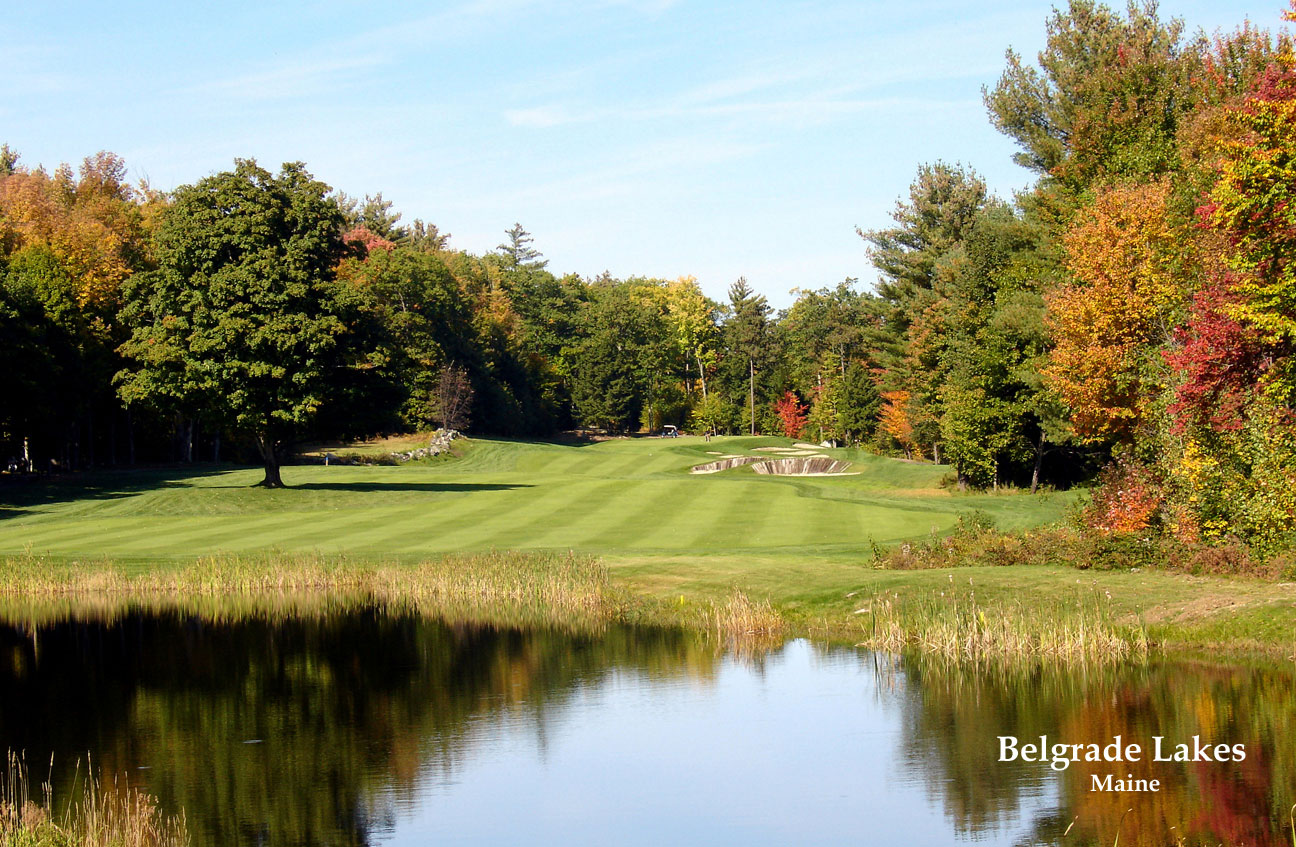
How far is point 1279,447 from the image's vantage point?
2578 cm

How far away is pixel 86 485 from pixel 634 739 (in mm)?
50824

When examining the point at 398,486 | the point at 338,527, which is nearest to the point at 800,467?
the point at 398,486

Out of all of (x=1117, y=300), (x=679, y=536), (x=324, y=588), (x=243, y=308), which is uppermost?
(x=243, y=308)

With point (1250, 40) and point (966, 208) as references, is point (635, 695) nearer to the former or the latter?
point (1250, 40)

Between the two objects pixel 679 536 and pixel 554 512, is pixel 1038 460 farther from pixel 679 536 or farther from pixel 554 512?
pixel 679 536

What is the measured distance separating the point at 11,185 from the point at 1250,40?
76642 millimetres

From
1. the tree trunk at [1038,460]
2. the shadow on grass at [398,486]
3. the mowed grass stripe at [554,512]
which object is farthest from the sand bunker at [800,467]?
the mowed grass stripe at [554,512]

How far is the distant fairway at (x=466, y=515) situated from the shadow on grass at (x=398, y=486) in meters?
0.16

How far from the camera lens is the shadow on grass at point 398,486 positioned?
2215 inches

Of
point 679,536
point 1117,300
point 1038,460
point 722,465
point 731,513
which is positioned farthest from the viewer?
point 722,465

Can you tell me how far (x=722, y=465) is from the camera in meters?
78.5

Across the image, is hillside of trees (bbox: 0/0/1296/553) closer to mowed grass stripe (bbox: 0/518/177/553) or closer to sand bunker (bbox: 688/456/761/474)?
mowed grass stripe (bbox: 0/518/177/553)

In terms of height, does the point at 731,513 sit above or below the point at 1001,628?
above

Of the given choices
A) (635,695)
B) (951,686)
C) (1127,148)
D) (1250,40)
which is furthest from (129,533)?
(1250,40)
